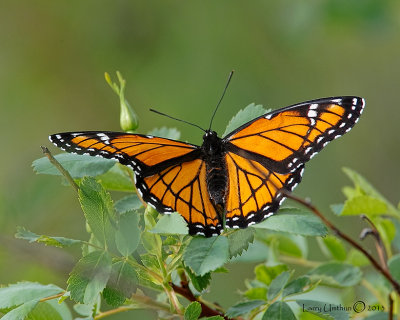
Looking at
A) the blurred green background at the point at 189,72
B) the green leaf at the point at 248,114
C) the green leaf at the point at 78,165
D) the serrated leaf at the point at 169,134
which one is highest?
the green leaf at the point at 248,114

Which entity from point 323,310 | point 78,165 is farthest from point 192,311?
point 78,165

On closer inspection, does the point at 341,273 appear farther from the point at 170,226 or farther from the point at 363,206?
the point at 170,226

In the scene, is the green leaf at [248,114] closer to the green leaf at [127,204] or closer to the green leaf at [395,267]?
the green leaf at [127,204]

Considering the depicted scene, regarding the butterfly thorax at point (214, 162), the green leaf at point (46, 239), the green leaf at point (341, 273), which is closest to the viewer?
the green leaf at point (46, 239)

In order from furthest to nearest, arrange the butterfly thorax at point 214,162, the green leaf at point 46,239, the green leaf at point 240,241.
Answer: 1. the butterfly thorax at point 214,162
2. the green leaf at point 240,241
3. the green leaf at point 46,239

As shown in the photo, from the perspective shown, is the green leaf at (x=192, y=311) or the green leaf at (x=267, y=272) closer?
the green leaf at (x=192, y=311)

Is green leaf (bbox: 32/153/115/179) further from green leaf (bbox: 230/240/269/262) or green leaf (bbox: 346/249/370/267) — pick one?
green leaf (bbox: 346/249/370/267)

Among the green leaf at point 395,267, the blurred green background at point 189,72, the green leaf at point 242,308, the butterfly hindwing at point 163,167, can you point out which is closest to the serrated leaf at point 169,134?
the butterfly hindwing at point 163,167

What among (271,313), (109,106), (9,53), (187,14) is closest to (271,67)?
(187,14)
